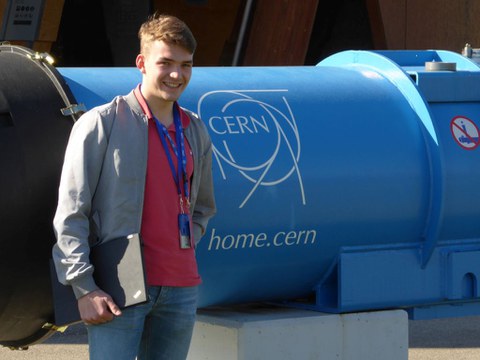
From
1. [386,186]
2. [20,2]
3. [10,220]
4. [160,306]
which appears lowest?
[160,306]

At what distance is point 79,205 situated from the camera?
3285 mm

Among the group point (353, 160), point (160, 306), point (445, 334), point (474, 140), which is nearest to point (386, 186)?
point (353, 160)

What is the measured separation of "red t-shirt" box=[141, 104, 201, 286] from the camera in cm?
339

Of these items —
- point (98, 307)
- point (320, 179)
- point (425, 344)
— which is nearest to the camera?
point (98, 307)

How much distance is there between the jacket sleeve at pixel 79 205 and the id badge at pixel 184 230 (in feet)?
0.90

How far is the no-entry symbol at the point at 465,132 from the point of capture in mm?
4789

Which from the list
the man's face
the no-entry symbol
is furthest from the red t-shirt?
the no-entry symbol

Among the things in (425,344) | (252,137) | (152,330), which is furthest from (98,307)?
(425,344)

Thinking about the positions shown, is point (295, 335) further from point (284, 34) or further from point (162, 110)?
point (284, 34)

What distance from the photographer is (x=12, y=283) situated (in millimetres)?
3867

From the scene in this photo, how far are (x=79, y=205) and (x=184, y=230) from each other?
34cm

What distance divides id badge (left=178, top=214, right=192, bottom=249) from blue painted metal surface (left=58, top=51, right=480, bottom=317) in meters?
0.76

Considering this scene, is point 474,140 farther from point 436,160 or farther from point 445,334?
point 445,334

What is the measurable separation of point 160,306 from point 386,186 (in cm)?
145
